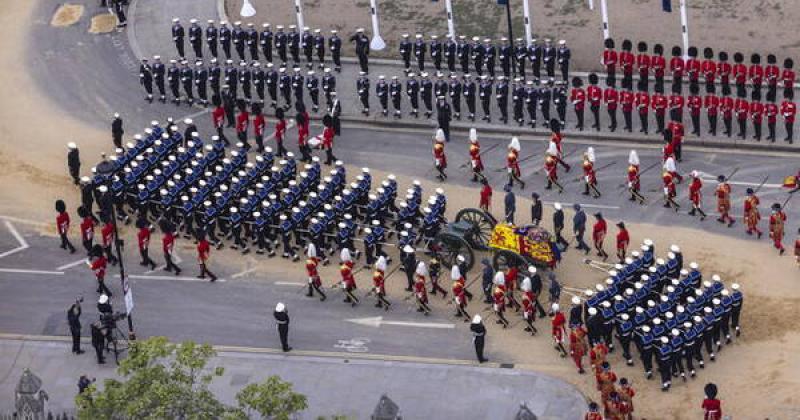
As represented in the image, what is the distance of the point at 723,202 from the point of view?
75688 mm

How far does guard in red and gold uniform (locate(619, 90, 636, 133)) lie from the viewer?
81750 millimetres

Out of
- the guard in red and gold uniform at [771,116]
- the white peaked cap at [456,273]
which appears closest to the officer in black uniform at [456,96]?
the guard in red and gold uniform at [771,116]

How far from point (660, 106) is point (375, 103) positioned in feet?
33.7

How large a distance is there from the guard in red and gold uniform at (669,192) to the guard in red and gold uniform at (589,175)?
2269 millimetres

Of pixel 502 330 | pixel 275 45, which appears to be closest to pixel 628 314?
pixel 502 330

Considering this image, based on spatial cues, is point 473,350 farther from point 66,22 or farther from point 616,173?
point 66,22

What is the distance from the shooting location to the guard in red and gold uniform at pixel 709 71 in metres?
82.8

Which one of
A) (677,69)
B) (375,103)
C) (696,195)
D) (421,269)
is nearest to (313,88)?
(375,103)

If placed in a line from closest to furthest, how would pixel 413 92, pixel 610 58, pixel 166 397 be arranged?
pixel 166 397
pixel 413 92
pixel 610 58

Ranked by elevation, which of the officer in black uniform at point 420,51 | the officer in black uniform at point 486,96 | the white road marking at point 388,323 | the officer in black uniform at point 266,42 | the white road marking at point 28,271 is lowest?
Result: the white road marking at point 388,323

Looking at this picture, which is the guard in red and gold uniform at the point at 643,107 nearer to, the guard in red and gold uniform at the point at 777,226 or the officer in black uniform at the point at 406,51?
the guard in red and gold uniform at the point at 777,226

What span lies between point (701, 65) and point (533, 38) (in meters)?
7.35

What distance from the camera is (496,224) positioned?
73.4 m

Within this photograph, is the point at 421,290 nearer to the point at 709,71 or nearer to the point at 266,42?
the point at 709,71
